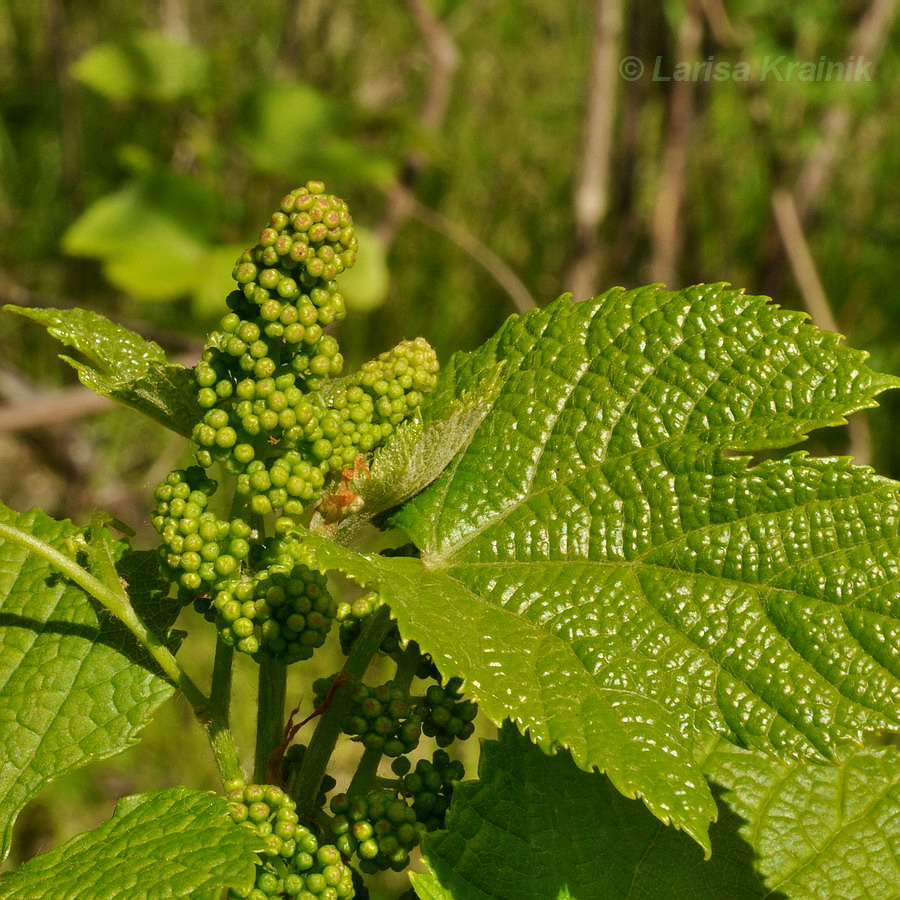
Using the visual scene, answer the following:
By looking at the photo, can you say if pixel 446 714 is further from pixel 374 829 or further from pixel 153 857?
pixel 153 857

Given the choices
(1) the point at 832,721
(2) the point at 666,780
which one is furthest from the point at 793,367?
(2) the point at 666,780

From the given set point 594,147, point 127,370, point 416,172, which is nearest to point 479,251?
point 416,172

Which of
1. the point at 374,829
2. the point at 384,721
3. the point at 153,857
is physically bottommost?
the point at 153,857

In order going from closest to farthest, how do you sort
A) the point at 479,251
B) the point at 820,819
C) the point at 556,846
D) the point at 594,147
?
the point at 556,846, the point at 820,819, the point at 594,147, the point at 479,251

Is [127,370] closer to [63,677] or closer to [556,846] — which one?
[63,677]

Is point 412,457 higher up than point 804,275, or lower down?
lower down

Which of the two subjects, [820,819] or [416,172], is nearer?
[820,819]

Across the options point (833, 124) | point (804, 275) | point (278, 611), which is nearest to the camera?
point (278, 611)

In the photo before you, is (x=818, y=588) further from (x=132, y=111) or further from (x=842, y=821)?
(x=132, y=111)
